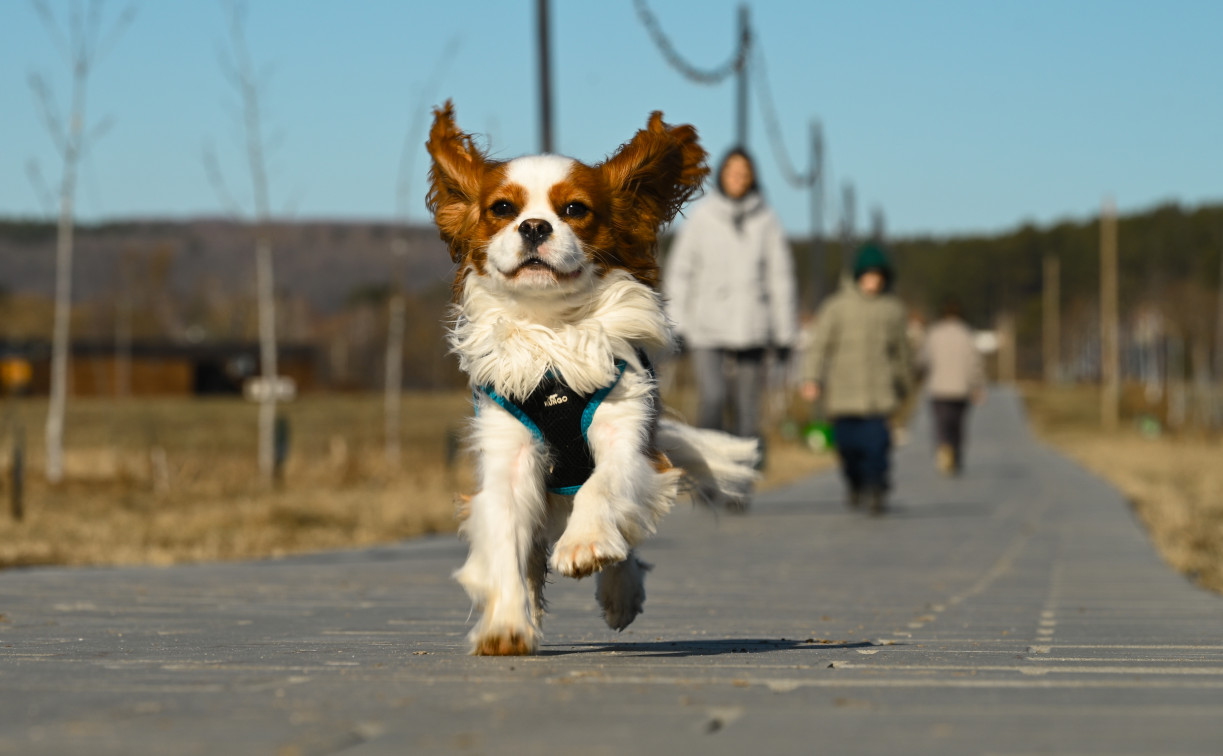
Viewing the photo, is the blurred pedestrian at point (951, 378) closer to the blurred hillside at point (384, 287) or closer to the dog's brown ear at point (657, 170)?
the dog's brown ear at point (657, 170)

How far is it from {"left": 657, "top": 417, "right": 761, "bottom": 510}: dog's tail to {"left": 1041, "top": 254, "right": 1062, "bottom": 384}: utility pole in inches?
4108

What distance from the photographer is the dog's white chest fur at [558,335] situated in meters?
4.54

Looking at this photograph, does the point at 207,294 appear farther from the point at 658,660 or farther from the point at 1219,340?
the point at 658,660

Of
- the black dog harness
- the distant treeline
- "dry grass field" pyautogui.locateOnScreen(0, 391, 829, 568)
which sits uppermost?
the distant treeline

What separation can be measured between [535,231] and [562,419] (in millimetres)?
535

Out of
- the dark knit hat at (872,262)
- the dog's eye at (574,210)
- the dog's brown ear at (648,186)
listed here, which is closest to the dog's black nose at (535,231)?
the dog's eye at (574,210)

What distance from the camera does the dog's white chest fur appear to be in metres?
4.54

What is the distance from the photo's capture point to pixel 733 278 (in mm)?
11156

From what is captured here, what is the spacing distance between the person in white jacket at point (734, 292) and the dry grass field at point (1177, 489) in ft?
9.53

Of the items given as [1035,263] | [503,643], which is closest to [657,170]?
[503,643]

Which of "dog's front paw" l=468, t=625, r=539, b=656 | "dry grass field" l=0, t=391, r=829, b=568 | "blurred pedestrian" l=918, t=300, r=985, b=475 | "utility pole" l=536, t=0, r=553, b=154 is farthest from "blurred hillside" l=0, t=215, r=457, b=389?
"dog's front paw" l=468, t=625, r=539, b=656

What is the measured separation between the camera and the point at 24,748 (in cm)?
250

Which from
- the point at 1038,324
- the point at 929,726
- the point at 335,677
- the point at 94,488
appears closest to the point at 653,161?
the point at 335,677

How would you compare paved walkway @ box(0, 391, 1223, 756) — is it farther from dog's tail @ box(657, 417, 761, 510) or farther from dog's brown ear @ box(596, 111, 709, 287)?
dog's brown ear @ box(596, 111, 709, 287)
